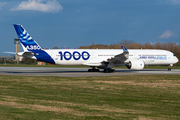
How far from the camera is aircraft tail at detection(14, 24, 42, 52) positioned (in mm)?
37250

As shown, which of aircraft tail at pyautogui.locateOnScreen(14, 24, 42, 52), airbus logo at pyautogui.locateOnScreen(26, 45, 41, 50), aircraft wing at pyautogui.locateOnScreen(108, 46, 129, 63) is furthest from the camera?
airbus logo at pyautogui.locateOnScreen(26, 45, 41, 50)

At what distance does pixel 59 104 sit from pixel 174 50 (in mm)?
90173

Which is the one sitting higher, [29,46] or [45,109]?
[29,46]

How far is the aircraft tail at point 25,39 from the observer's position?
122 feet

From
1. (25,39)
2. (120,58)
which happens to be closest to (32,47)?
(25,39)

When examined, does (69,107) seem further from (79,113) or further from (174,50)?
(174,50)

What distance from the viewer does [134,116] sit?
362 inches

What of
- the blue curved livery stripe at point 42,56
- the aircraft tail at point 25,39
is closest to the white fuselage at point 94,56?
the blue curved livery stripe at point 42,56

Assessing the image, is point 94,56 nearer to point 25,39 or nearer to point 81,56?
point 81,56

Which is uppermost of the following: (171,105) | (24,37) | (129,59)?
(24,37)

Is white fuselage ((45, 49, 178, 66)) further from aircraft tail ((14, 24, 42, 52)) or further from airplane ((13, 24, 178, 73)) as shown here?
aircraft tail ((14, 24, 42, 52))

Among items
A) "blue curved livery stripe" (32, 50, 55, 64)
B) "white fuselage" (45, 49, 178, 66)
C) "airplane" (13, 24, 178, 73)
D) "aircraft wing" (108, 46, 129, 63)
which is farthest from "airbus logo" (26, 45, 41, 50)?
"aircraft wing" (108, 46, 129, 63)

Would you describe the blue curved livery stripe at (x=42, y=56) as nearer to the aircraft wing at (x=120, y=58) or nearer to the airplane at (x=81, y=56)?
the airplane at (x=81, y=56)

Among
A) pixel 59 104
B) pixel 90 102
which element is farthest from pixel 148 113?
pixel 59 104
